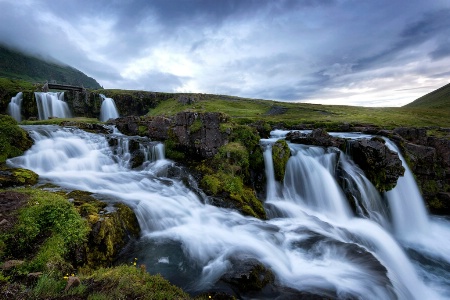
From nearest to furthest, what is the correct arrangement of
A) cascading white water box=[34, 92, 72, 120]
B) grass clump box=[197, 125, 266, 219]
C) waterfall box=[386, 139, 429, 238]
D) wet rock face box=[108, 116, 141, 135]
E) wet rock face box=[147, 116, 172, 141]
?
grass clump box=[197, 125, 266, 219], waterfall box=[386, 139, 429, 238], wet rock face box=[147, 116, 172, 141], wet rock face box=[108, 116, 141, 135], cascading white water box=[34, 92, 72, 120]

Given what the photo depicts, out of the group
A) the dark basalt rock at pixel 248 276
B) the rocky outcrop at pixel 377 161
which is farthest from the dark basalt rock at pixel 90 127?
the rocky outcrop at pixel 377 161

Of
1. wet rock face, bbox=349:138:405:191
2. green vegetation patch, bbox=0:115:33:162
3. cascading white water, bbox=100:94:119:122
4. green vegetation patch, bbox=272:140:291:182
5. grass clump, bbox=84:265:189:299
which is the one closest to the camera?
grass clump, bbox=84:265:189:299

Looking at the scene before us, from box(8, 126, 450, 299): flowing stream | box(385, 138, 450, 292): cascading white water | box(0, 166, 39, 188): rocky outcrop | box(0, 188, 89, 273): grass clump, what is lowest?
box(385, 138, 450, 292): cascading white water

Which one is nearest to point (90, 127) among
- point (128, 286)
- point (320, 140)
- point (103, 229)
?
point (103, 229)

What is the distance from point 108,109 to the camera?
6719 cm

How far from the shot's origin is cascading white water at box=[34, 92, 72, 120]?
163 feet

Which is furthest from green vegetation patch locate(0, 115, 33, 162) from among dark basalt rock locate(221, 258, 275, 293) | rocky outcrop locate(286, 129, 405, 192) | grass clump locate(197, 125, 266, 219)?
rocky outcrop locate(286, 129, 405, 192)

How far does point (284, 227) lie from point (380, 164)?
11.7m

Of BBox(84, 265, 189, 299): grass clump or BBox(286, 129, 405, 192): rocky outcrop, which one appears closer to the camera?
BBox(84, 265, 189, 299): grass clump

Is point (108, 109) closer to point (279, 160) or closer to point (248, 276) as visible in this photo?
point (279, 160)

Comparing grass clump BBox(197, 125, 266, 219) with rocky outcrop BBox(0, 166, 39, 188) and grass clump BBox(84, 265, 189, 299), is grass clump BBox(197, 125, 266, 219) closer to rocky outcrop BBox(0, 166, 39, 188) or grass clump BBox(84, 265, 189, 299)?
grass clump BBox(84, 265, 189, 299)

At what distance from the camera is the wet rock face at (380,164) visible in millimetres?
20141

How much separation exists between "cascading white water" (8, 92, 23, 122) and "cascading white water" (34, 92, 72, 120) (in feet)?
10.7

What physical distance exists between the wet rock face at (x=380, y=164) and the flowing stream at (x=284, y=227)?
2.72ft
